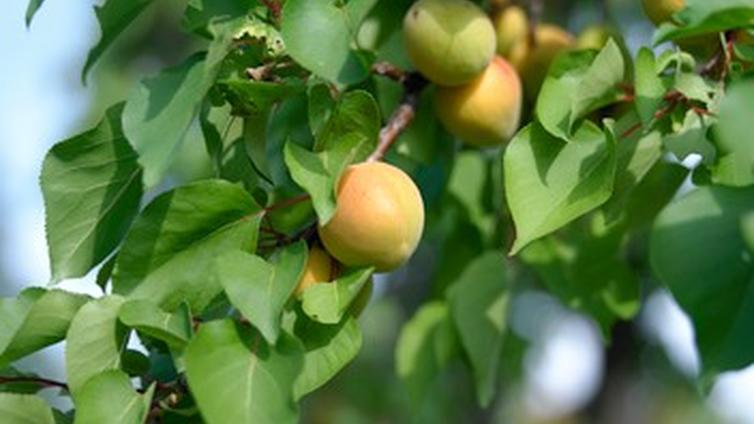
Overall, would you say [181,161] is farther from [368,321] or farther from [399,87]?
[368,321]

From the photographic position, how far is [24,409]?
91 cm

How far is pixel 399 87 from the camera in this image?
1.27 meters

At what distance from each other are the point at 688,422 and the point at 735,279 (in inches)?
354

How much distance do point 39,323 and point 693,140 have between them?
1.56 ft

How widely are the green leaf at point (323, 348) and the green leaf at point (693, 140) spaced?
0.26 m

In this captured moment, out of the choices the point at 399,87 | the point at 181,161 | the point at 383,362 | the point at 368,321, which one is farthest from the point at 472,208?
the point at 368,321

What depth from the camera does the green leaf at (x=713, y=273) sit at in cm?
72

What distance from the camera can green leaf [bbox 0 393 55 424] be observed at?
91 cm

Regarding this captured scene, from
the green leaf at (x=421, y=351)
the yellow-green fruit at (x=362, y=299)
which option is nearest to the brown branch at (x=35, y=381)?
the yellow-green fruit at (x=362, y=299)

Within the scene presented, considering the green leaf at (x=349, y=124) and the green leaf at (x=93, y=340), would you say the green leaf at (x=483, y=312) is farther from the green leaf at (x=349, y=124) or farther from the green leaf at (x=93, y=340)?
the green leaf at (x=93, y=340)

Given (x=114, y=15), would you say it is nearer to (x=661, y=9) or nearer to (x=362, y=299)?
(x=362, y=299)

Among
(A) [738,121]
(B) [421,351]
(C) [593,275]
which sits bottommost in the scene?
(B) [421,351]

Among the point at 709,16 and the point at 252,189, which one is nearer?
the point at 709,16

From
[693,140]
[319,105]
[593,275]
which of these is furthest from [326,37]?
[593,275]
